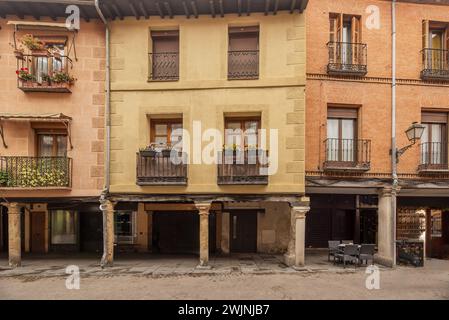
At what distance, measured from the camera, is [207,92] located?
10.5 m

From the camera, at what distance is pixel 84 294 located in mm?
7957

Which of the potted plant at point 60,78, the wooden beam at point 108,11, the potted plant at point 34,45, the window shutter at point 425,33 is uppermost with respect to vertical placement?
the wooden beam at point 108,11

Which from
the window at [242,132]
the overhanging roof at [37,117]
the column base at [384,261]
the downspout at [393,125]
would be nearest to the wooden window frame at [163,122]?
the window at [242,132]

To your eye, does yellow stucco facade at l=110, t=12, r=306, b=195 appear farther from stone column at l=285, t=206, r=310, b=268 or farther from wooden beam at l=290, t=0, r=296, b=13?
stone column at l=285, t=206, r=310, b=268

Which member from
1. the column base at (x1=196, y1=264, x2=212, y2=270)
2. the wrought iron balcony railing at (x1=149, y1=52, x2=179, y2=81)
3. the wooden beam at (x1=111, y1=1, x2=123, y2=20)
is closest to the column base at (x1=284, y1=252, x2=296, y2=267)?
the column base at (x1=196, y1=264, x2=212, y2=270)

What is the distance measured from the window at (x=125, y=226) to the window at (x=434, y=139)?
12.8m

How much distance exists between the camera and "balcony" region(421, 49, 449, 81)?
11133 mm

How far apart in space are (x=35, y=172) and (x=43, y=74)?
→ 11.7 feet

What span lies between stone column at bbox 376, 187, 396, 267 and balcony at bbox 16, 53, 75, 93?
41.0ft

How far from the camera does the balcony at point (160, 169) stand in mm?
10367

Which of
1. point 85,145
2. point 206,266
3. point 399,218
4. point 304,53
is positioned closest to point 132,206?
point 85,145

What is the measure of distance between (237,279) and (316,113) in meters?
6.60

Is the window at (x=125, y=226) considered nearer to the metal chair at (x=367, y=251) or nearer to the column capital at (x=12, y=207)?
the column capital at (x=12, y=207)

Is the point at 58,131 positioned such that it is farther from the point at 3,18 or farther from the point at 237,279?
the point at 237,279
